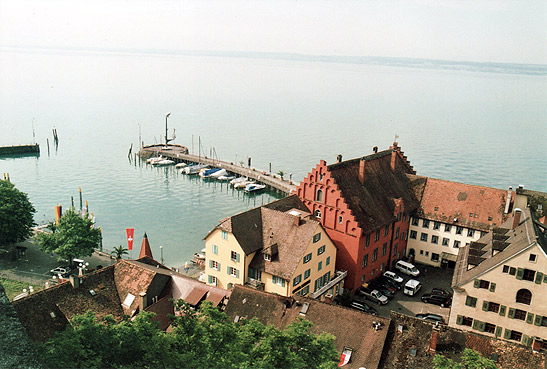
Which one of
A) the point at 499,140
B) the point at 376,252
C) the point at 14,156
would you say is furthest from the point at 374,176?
the point at 499,140

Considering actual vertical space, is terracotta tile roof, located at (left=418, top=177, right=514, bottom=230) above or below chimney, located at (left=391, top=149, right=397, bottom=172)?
below

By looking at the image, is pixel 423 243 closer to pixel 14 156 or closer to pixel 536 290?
pixel 536 290

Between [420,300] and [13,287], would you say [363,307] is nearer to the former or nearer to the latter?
[420,300]

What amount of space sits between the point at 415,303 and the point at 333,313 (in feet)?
53.6

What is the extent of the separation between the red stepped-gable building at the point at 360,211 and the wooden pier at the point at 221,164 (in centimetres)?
4214

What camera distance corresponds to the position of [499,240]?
42.4m

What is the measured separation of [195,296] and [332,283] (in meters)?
15.0

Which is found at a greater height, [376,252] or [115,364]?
[115,364]

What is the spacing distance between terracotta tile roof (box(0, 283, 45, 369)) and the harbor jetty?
138182 mm

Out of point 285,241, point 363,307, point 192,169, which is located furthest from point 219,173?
point 363,307

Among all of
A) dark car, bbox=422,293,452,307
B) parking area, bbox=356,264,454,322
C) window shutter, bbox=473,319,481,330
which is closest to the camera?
window shutter, bbox=473,319,481,330

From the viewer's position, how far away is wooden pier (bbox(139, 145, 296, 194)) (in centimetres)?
10564

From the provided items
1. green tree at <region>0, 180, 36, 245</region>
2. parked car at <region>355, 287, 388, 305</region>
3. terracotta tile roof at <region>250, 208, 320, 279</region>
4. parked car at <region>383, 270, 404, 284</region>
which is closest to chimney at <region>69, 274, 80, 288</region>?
terracotta tile roof at <region>250, 208, 320, 279</region>

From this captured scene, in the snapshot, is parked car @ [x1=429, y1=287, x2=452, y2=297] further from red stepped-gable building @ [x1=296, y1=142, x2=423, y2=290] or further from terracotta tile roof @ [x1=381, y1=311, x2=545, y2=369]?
terracotta tile roof @ [x1=381, y1=311, x2=545, y2=369]
